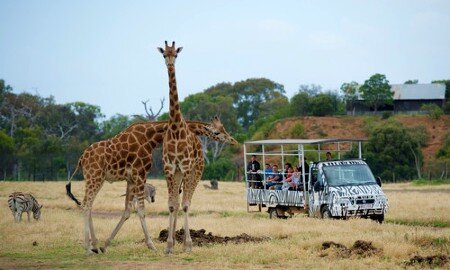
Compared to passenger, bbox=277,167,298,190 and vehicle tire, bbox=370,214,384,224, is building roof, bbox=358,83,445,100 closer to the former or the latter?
passenger, bbox=277,167,298,190

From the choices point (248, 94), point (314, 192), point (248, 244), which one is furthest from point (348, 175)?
point (248, 94)

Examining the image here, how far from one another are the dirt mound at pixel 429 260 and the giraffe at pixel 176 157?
4949 mm

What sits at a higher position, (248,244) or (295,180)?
(295,180)

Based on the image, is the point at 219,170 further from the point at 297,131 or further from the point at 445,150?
the point at 445,150

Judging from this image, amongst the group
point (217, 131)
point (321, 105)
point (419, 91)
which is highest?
point (419, 91)

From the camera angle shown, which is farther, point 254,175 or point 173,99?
point 254,175

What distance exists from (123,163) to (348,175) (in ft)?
27.1

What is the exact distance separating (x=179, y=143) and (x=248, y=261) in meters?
3.32

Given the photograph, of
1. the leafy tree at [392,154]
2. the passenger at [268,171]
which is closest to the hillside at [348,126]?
the leafy tree at [392,154]

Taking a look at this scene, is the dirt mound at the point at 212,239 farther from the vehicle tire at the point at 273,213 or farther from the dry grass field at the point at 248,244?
the vehicle tire at the point at 273,213

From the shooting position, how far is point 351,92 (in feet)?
346

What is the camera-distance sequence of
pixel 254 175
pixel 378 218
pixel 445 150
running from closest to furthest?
1. pixel 378 218
2. pixel 254 175
3. pixel 445 150

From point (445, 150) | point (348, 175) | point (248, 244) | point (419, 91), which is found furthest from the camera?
point (419, 91)

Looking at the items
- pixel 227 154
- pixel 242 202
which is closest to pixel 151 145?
pixel 242 202
